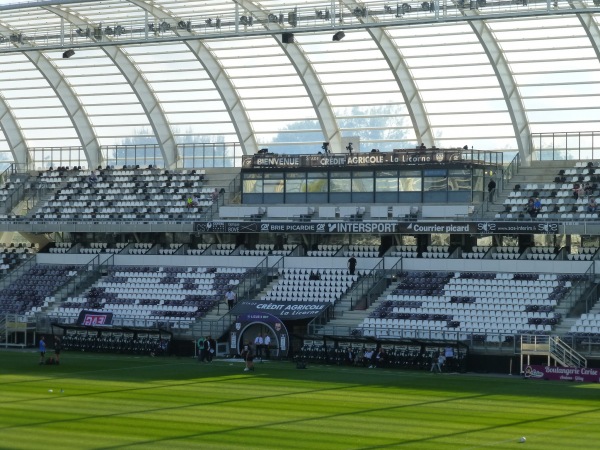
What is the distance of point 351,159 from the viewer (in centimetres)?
6206

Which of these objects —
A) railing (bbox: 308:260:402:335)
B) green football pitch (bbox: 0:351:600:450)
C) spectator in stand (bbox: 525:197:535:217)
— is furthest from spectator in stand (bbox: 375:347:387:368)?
spectator in stand (bbox: 525:197:535:217)

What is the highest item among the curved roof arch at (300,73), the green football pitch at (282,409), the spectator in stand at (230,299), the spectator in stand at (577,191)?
the curved roof arch at (300,73)

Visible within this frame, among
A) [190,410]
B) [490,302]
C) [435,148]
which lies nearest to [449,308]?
[490,302]

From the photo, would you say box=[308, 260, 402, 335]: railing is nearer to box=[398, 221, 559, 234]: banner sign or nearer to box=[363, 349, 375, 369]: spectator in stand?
box=[398, 221, 559, 234]: banner sign

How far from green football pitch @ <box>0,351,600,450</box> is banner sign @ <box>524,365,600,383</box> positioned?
0.95m

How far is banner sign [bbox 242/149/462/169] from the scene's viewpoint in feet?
197

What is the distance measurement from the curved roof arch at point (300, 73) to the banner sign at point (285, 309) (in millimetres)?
12109

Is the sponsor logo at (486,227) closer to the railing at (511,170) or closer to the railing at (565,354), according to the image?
the railing at (511,170)

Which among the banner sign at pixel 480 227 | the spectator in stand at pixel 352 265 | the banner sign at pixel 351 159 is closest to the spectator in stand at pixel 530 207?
the banner sign at pixel 480 227

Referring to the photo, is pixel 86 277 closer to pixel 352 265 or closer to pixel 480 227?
pixel 352 265

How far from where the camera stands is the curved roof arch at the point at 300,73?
183ft

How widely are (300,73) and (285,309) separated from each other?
14.8 metres

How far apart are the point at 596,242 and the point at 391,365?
13.3m

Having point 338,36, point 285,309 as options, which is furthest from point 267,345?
point 338,36
